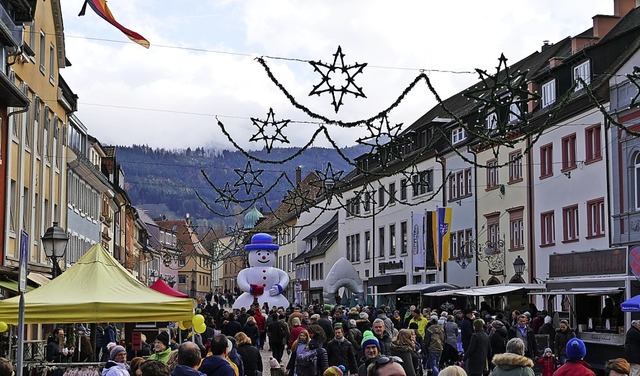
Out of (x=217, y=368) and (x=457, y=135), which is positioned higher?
(x=457, y=135)

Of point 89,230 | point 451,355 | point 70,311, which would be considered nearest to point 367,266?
point 89,230

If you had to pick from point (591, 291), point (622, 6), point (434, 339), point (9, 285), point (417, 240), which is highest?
point (622, 6)

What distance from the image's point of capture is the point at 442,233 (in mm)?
50188

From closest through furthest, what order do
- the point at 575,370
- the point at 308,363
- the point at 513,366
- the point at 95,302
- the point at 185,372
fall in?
1. the point at 185,372
2. the point at 513,366
3. the point at 575,370
4. the point at 95,302
5. the point at 308,363

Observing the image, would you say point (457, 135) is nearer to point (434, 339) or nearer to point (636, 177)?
point (636, 177)

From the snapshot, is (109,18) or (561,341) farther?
(561,341)

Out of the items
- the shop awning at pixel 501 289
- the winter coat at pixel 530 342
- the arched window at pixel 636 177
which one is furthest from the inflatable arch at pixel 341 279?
the winter coat at pixel 530 342

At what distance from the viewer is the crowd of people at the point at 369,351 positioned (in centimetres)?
1138

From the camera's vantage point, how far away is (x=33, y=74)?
35844 mm

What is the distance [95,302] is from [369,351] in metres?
5.54

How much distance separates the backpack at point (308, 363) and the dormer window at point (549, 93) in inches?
1078

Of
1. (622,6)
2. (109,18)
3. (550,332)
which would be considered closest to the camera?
(109,18)

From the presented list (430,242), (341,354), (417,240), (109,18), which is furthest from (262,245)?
(341,354)

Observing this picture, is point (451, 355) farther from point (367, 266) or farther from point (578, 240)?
point (367, 266)
